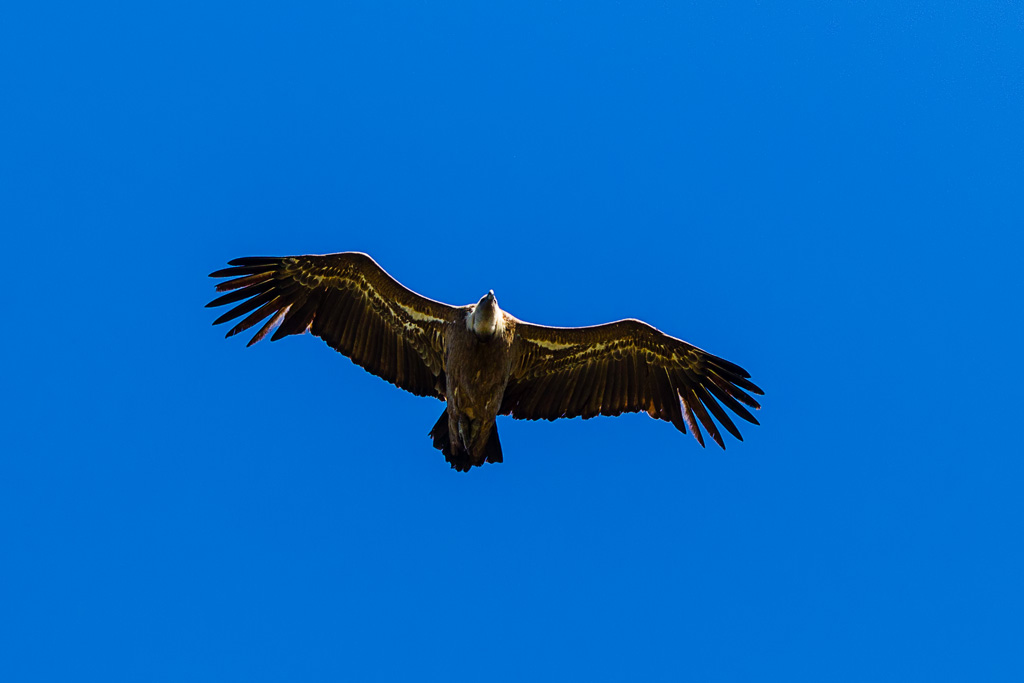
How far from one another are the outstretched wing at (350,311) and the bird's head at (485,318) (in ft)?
2.90

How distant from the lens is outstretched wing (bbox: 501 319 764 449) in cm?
1448

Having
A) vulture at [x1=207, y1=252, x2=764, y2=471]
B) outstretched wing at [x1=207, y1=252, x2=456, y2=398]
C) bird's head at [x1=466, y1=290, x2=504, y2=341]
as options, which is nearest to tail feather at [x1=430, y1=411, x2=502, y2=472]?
vulture at [x1=207, y1=252, x2=764, y2=471]

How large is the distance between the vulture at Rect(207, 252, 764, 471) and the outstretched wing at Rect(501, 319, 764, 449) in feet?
0.05

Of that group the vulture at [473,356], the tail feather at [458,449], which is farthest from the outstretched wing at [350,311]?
the tail feather at [458,449]

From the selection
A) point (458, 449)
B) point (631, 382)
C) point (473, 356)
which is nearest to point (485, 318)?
point (473, 356)

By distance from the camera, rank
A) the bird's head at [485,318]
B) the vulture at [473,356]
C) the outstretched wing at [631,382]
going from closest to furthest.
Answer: the bird's head at [485,318] → the vulture at [473,356] → the outstretched wing at [631,382]

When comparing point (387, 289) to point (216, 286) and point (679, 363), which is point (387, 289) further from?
point (679, 363)

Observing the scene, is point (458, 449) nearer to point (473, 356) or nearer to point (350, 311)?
point (473, 356)

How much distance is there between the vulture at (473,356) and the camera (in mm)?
13703

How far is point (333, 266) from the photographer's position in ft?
46.3

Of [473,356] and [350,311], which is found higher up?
[350,311]

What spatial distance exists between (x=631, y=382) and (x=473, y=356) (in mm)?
2783

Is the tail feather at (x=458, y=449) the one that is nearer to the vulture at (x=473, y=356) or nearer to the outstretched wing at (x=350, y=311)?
the vulture at (x=473, y=356)

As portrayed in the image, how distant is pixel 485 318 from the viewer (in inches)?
509
